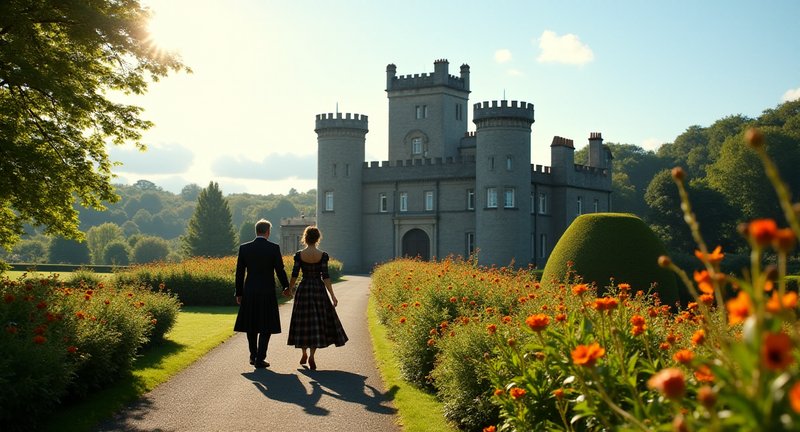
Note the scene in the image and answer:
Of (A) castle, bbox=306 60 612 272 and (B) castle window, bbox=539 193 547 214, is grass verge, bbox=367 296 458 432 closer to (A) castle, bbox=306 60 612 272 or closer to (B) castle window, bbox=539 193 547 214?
(A) castle, bbox=306 60 612 272

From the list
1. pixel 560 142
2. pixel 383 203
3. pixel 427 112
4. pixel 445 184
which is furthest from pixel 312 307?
pixel 427 112

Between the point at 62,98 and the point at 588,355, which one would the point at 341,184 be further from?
the point at 588,355

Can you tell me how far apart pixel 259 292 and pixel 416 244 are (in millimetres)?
38350

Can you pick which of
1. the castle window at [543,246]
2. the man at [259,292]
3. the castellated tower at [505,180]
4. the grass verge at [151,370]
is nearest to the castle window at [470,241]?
the castellated tower at [505,180]

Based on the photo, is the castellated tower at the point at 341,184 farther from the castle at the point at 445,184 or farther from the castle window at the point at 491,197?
the castle window at the point at 491,197

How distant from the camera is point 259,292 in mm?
11750

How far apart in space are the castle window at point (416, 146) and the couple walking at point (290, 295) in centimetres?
4286

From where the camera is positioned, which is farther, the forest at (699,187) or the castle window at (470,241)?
the forest at (699,187)

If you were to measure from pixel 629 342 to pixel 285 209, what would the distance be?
6406 inches

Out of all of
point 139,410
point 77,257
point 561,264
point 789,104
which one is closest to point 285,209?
point 77,257

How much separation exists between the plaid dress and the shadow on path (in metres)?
0.51

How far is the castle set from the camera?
44812mm

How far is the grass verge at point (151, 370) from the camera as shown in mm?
8446

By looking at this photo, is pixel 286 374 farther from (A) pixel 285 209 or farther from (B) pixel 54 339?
(A) pixel 285 209
